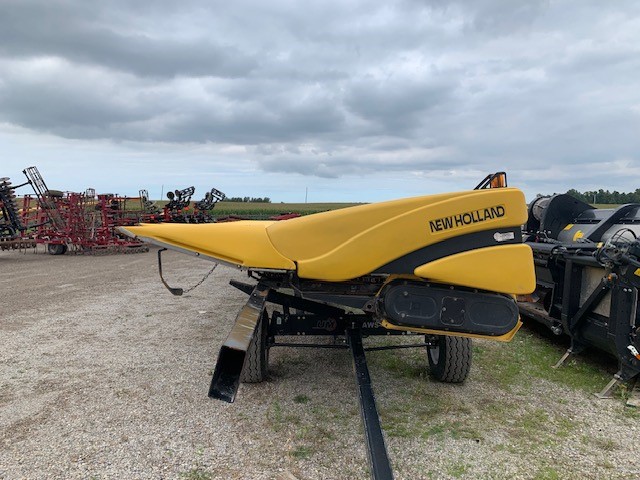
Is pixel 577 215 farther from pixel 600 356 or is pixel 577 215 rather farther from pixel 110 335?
pixel 110 335

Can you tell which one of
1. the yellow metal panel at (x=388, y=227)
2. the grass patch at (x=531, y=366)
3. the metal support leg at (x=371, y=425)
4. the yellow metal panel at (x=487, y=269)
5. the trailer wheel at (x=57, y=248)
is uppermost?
the yellow metal panel at (x=388, y=227)

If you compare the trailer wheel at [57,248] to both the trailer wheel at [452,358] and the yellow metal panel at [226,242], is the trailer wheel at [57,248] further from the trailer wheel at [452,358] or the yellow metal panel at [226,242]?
the trailer wheel at [452,358]

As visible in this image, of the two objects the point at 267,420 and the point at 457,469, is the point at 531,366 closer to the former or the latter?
the point at 457,469

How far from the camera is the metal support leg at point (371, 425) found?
81.0 inches

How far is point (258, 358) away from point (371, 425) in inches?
61.9

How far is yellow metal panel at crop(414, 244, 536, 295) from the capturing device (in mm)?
2516

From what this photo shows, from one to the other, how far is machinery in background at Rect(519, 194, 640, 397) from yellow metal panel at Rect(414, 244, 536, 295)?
153 cm

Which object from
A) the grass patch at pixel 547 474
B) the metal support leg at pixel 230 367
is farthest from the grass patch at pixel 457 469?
the metal support leg at pixel 230 367

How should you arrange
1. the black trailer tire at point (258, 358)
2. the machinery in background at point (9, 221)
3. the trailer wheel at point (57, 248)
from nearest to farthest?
the black trailer tire at point (258, 358) → the machinery in background at point (9, 221) → the trailer wheel at point (57, 248)

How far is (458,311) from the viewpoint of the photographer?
2.59 metres

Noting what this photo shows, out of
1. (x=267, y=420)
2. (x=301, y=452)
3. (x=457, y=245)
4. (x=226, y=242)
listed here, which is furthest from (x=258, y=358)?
(x=457, y=245)

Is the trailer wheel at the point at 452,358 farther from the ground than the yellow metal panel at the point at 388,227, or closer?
closer

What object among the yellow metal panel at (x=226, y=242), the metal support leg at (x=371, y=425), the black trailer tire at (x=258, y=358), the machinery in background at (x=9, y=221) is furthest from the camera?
the machinery in background at (x=9, y=221)

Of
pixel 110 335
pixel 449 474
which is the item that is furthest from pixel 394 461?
pixel 110 335
